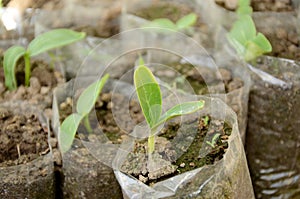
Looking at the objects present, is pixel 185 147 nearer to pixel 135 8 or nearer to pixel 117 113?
pixel 117 113

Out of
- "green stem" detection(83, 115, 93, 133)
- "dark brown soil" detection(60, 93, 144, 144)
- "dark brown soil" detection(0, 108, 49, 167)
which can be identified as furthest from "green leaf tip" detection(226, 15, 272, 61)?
"dark brown soil" detection(0, 108, 49, 167)

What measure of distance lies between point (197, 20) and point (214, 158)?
2.51ft

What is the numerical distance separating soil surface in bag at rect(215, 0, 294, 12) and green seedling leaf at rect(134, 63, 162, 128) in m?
0.65

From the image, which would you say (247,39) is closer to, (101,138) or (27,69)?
(101,138)

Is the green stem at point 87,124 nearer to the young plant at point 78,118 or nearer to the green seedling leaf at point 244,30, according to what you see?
the young plant at point 78,118

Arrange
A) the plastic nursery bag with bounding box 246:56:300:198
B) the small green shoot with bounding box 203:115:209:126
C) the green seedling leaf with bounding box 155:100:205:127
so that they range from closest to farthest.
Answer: the green seedling leaf with bounding box 155:100:205:127, the small green shoot with bounding box 203:115:209:126, the plastic nursery bag with bounding box 246:56:300:198

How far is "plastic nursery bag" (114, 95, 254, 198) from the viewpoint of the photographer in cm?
92

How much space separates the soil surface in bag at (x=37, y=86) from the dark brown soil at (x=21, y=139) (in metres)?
0.08

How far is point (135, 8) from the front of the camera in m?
1.61

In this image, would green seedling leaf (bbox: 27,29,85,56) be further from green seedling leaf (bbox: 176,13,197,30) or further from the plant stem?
green seedling leaf (bbox: 176,13,197,30)

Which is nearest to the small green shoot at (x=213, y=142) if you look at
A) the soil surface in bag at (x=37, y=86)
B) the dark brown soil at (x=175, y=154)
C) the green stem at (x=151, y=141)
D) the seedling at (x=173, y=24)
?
the dark brown soil at (x=175, y=154)

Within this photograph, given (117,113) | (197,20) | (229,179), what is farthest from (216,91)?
(197,20)

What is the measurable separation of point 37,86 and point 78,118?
239 mm

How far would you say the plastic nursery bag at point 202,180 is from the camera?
0.92 metres
